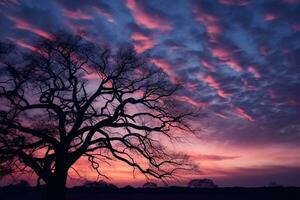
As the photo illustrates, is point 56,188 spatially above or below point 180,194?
below

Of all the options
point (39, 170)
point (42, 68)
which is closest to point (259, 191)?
point (39, 170)

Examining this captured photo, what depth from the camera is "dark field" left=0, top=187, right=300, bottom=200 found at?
65.0 feet

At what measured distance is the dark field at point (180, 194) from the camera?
1980 cm

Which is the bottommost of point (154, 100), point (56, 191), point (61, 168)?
point (56, 191)

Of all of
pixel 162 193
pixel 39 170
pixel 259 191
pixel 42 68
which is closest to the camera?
pixel 39 170

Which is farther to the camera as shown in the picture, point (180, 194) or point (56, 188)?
point (180, 194)

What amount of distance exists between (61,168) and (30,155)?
1.57m

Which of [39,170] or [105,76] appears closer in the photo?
[39,170]

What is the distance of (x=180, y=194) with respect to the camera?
23.2 meters

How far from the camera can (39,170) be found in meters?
17.2

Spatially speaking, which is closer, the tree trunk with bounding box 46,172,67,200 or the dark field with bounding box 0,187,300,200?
the tree trunk with bounding box 46,172,67,200

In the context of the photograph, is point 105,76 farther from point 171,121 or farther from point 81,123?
point 171,121

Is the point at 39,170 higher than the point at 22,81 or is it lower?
lower

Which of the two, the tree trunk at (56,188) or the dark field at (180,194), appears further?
the dark field at (180,194)
